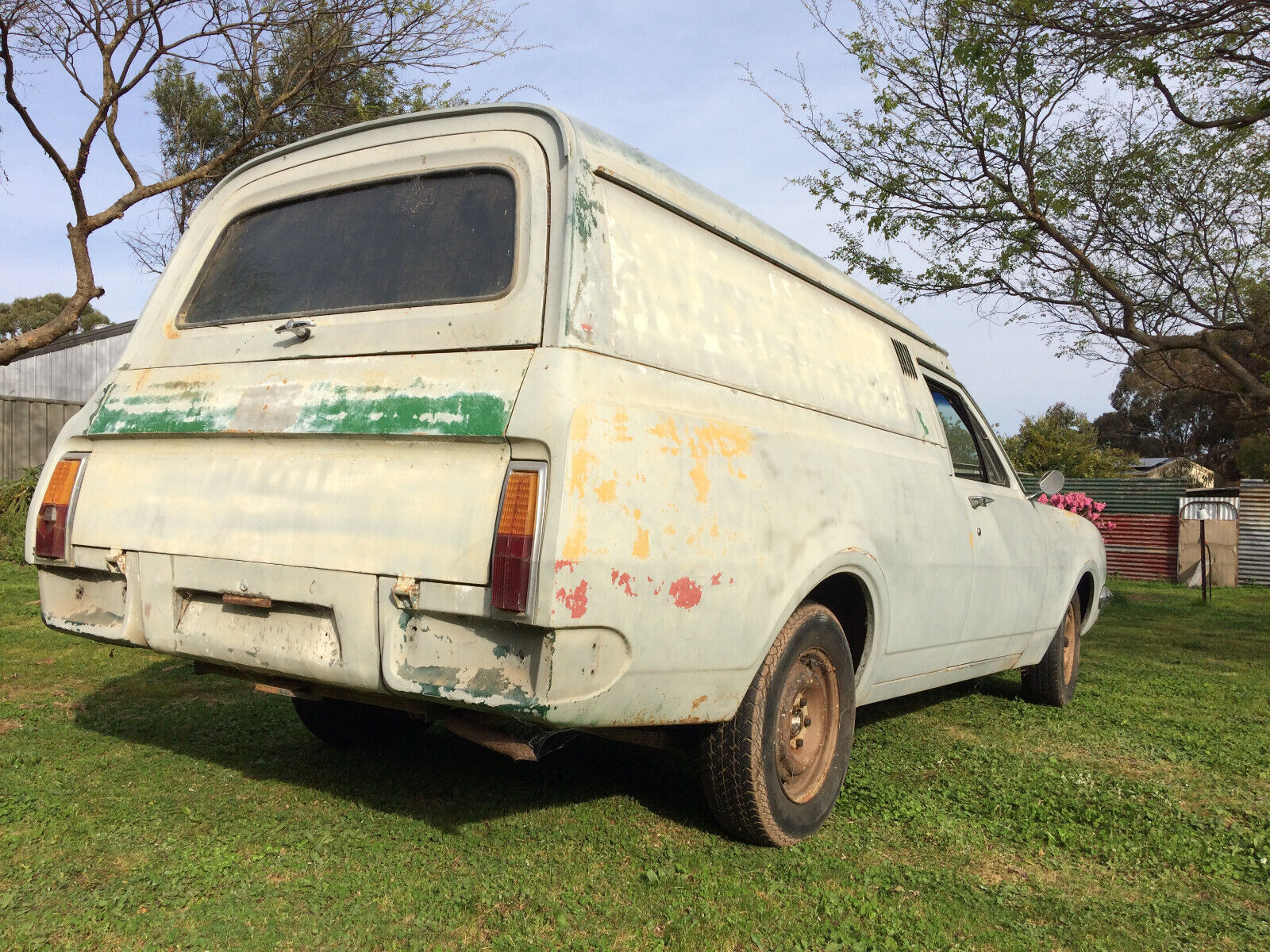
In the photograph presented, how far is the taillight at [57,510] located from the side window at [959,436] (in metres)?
3.51

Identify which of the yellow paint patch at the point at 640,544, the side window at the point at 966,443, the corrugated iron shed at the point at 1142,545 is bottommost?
the corrugated iron shed at the point at 1142,545

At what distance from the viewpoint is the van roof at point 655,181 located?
9.29ft

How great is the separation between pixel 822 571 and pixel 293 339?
5.93 ft

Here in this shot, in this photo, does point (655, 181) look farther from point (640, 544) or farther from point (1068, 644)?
point (1068, 644)

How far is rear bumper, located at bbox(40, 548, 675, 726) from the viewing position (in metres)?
2.43

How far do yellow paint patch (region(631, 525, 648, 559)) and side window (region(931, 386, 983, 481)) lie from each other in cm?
246

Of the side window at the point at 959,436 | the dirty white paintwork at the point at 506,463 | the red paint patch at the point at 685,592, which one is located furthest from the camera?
the side window at the point at 959,436

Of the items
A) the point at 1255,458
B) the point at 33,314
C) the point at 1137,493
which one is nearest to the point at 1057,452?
the point at 1137,493

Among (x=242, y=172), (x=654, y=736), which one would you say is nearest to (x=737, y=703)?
(x=654, y=736)

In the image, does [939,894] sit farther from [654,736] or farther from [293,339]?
[293,339]

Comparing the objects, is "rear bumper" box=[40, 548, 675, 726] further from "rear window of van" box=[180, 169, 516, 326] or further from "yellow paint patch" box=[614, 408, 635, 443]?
"rear window of van" box=[180, 169, 516, 326]

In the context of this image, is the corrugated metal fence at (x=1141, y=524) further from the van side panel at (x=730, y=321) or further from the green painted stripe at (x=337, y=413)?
the green painted stripe at (x=337, y=413)

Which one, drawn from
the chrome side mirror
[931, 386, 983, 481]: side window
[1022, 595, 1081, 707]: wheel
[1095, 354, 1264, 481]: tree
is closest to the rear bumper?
[931, 386, 983, 481]: side window

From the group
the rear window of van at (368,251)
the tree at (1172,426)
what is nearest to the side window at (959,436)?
the rear window of van at (368,251)
